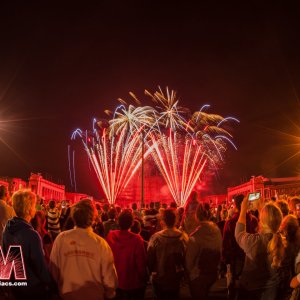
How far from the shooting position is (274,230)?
5586 mm

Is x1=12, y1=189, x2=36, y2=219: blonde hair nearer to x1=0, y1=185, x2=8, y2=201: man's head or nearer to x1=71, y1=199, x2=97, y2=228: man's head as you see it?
x1=71, y1=199, x2=97, y2=228: man's head

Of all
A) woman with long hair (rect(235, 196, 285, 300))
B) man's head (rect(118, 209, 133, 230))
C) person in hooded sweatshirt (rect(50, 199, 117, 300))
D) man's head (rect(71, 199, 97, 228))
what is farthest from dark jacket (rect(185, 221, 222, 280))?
man's head (rect(71, 199, 97, 228))

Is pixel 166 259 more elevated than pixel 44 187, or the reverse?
pixel 44 187

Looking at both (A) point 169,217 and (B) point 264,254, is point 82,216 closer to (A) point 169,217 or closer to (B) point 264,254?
(A) point 169,217

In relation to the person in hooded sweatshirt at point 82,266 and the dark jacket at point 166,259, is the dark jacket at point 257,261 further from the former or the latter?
the person in hooded sweatshirt at point 82,266

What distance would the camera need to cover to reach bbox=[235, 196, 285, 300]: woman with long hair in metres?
5.51

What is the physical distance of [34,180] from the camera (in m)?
59.2

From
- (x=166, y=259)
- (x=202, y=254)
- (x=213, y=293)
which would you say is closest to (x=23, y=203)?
(x=166, y=259)

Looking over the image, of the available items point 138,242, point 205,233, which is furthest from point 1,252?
point 205,233

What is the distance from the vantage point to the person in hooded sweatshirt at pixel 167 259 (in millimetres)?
6586

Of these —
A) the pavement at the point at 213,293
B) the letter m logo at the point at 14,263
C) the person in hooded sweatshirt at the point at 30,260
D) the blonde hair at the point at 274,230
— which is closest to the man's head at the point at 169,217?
the blonde hair at the point at 274,230

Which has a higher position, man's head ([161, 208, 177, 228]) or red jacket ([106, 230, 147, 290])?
man's head ([161, 208, 177, 228])

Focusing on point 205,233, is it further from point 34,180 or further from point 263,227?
point 34,180

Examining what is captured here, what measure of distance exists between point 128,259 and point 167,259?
2.24 feet
